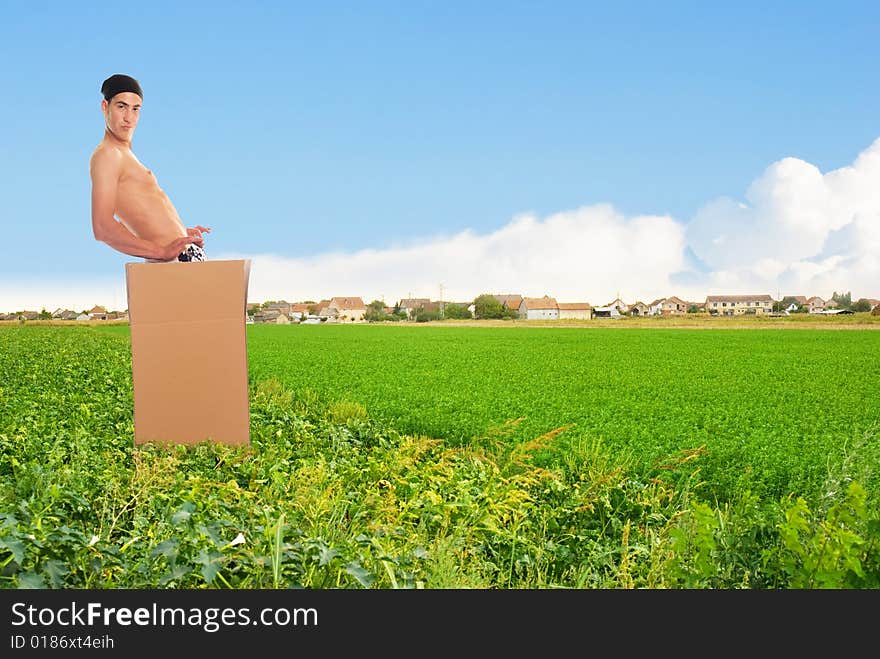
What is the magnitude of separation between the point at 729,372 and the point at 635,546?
15.2m

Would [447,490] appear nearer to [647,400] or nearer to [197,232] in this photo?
[197,232]

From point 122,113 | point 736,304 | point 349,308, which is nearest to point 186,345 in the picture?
point 122,113

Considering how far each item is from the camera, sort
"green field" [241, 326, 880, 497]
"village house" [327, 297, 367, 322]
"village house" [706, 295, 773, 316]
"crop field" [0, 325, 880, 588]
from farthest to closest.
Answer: "village house" [706, 295, 773, 316]
"village house" [327, 297, 367, 322]
"green field" [241, 326, 880, 497]
"crop field" [0, 325, 880, 588]

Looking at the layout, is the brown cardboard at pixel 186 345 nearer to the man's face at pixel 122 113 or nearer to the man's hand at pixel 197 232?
the man's hand at pixel 197 232

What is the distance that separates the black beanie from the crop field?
278 centimetres

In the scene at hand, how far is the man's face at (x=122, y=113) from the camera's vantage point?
571 centimetres

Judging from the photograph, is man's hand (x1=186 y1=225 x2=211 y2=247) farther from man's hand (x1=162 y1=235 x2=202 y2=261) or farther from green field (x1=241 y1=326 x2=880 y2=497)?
green field (x1=241 y1=326 x2=880 y2=497)

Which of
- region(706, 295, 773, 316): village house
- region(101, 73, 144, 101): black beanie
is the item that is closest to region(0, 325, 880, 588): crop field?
region(101, 73, 144, 101): black beanie

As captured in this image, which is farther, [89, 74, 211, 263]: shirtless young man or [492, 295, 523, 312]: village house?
[492, 295, 523, 312]: village house

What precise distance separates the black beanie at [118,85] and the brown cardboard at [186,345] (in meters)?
1.33

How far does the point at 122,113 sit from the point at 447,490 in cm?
380

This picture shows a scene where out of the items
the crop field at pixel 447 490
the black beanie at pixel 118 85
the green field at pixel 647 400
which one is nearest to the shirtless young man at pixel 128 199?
the black beanie at pixel 118 85

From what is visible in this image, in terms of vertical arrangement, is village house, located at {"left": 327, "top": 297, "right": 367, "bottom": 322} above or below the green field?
above

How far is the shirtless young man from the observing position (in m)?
5.71
